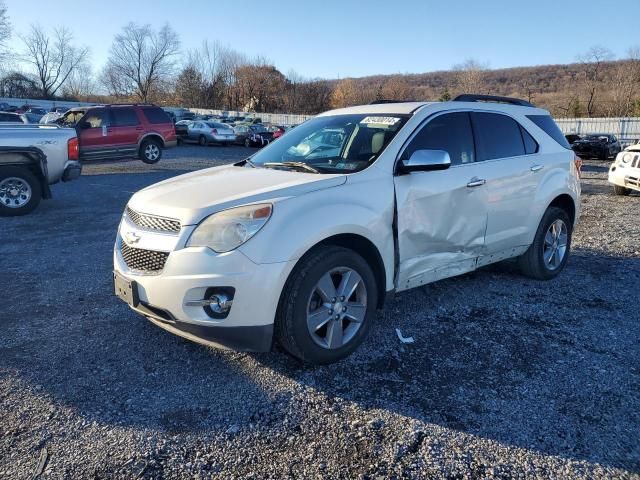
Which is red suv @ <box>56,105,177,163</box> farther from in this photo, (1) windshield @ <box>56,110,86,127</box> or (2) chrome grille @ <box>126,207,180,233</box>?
(2) chrome grille @ <box>126,207,180,233</box>

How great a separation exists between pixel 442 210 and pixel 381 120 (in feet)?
2.92

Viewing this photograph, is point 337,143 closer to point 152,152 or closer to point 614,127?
point 152,152

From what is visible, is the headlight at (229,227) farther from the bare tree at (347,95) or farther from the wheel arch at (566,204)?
the bare tree at (347,95)

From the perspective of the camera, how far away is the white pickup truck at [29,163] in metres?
8.74

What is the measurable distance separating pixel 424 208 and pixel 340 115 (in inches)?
50.8

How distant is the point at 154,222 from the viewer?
3.44m

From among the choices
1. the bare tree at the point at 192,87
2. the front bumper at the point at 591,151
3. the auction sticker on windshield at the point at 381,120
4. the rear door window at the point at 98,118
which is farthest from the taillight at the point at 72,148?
the bare tree at the point at 192,87

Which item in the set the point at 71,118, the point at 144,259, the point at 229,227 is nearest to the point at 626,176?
the point at 229,227

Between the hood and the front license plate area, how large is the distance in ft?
1.60

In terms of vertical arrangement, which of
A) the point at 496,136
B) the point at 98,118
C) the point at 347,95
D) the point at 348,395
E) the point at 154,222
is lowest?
the point at 348,395

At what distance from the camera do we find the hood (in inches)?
129

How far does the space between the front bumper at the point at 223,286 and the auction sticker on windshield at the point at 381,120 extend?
1.65 m

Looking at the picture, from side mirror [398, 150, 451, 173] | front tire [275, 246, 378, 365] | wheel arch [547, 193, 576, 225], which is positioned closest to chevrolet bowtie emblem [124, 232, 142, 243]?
front tire [275, 246, 378, 365]

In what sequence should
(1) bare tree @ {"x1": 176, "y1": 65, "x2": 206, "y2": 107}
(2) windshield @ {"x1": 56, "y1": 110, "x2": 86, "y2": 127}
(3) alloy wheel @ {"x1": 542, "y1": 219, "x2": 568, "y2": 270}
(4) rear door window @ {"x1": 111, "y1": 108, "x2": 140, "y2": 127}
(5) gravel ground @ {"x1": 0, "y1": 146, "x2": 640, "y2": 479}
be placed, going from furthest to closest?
1. (1) bare tree @ {"x1": 176, "y1": 65, "x2": 206, "y2": 107}
2. (2) windshield @ {"x1": 56, "y1": 110, "x2": 86, "y2": 127}
3. (4) rear door window @ {"x1": 111, "y1": 108, "x2": 140, "y2": 127}
4. (3) alloy wheel @ {"x1": 542, "y1": 219, "x2": 568, "y2": 270}
5. (5) gravel ground @ {"x1": 0, "y1": 146, "x2": 640, "y2": 479}
